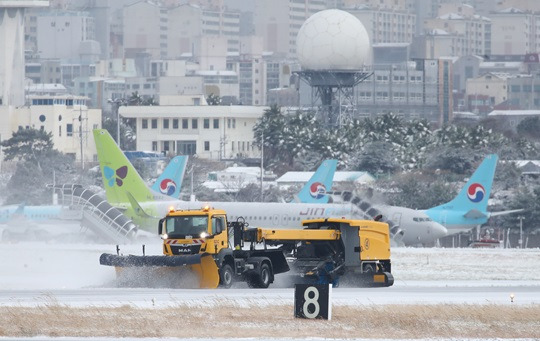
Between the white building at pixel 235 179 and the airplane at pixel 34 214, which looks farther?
the white building at pixel 235 179

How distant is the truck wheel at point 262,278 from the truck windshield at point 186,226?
2.28 metres

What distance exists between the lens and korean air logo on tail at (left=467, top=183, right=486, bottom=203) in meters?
107

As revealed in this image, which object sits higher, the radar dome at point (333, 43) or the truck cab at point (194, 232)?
the radar dome at point (333, 43)

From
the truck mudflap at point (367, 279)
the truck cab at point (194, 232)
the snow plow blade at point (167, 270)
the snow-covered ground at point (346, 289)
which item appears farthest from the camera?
the truck mudflap at point (367, 279)

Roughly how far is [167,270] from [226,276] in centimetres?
194

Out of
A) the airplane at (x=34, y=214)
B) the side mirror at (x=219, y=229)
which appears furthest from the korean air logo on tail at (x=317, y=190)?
the side mirror at (x=219, y=229)

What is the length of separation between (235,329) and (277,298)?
26.8 feet

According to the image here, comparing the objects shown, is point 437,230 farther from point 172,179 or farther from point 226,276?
point 226,276

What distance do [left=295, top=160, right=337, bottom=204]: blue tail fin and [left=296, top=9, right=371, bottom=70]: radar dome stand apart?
70.5m

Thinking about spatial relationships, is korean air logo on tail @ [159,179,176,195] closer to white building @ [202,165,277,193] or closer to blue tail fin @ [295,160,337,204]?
blue tail fin @ [295,160,337,204]

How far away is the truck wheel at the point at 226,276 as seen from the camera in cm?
5450

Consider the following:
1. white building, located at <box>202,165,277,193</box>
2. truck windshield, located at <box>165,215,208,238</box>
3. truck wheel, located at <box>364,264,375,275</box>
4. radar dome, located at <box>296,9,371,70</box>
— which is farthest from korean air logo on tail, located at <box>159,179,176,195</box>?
radar dome, located at <box>296,9,371,70</box>

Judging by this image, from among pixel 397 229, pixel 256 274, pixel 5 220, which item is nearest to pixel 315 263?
pixel 256 274

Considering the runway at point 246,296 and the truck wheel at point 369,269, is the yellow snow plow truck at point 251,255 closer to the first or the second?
the truck wheel at point 369,269
